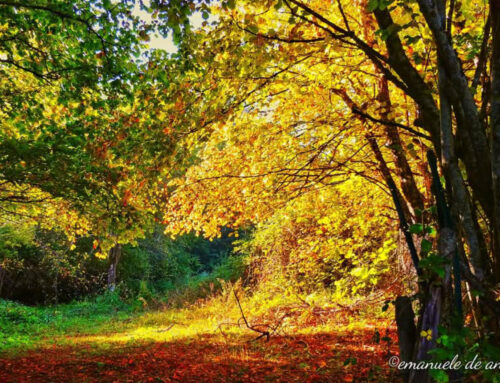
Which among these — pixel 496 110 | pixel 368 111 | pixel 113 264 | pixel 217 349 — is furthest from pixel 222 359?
pixel 113 264

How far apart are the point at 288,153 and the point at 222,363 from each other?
3.50m

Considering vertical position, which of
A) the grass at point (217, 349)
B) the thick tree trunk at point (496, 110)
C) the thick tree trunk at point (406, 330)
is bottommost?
the grass at point (217, 349)

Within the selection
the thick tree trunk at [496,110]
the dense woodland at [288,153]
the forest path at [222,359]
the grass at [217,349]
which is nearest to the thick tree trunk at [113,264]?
the grass at [217,349]

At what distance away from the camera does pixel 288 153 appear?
216 inches

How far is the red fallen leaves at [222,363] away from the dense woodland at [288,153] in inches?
2.3

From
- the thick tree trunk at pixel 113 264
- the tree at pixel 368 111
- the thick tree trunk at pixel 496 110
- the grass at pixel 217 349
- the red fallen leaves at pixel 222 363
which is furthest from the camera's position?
the thick tree trunk at pixel 113 264

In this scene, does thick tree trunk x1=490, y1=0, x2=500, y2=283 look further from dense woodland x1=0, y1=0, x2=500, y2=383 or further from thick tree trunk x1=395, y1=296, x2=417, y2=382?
thick tree trunk x1=395, y1=296, x2=417, y2=382

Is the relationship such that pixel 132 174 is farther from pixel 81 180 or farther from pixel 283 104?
pixel 283 104

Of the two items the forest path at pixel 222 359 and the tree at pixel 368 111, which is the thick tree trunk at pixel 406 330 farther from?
the forest path at pixel 222 359

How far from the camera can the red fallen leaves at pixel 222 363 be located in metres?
A: 4.87

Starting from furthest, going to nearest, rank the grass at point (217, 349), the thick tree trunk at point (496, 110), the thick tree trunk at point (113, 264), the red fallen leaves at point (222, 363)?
the thick tree trunk at point (113, 264), the grass at point (217, 349), the red fallen leaves at point (222, 363), the thick tree trunk at point (496, 110)

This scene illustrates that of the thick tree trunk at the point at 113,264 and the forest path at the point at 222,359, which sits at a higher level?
the thick tree trunk at the point at 113,264

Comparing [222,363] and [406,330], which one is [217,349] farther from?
[406,330]

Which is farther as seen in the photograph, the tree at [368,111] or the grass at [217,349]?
the grass at [217,349]
